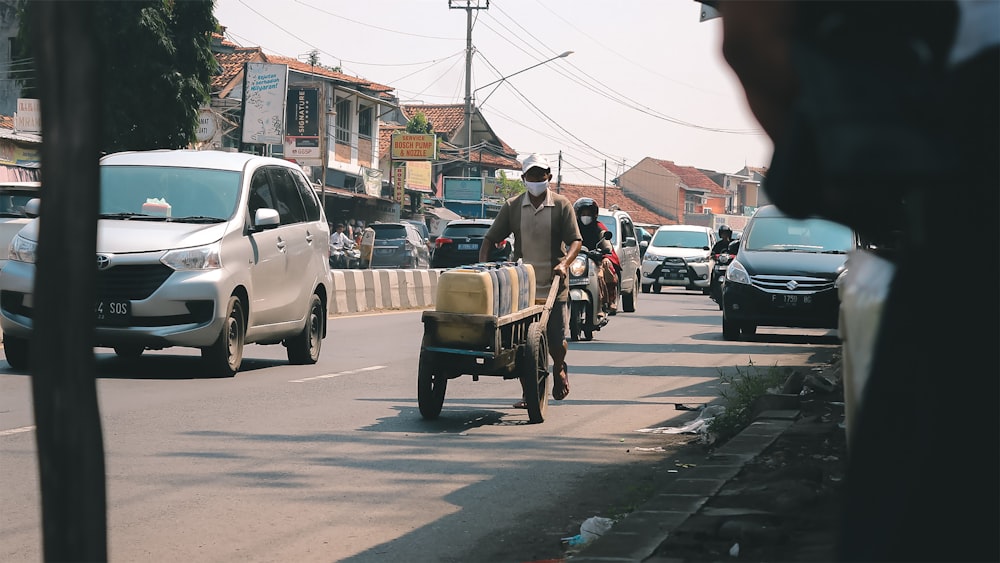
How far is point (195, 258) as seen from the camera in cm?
1162

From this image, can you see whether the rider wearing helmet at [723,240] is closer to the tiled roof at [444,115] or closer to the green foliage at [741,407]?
the green foliage at [741,407]

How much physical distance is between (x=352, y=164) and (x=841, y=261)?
142ft

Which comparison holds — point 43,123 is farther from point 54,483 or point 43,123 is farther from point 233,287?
point 233,287

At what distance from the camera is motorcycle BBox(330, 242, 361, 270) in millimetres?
38406

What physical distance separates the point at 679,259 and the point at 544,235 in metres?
26.6

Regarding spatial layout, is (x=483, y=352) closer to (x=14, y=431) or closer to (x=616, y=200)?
(x=14, y=431)

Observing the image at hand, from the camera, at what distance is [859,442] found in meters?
1.62

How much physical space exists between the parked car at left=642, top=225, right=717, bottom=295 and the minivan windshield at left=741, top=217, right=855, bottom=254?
1692 centimetres

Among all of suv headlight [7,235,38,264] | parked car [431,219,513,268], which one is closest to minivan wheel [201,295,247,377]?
suv headlight [7,235,38,264]

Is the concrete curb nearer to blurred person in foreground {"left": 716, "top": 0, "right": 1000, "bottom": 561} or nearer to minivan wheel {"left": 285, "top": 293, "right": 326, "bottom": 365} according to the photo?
blurred person in foreground {"left": 716, "top": 0, "right": 1000, "bottom": 561}

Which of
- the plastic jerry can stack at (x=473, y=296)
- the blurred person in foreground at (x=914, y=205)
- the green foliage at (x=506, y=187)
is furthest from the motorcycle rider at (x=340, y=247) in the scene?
the green foliage at (x=506, y=187)

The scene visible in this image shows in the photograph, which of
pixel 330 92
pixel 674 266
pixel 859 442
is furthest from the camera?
pixel 330 92

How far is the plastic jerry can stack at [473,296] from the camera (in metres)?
9.19

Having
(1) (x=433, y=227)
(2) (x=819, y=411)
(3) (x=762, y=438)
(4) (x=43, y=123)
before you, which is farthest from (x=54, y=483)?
(1) (x=433, y=227)
